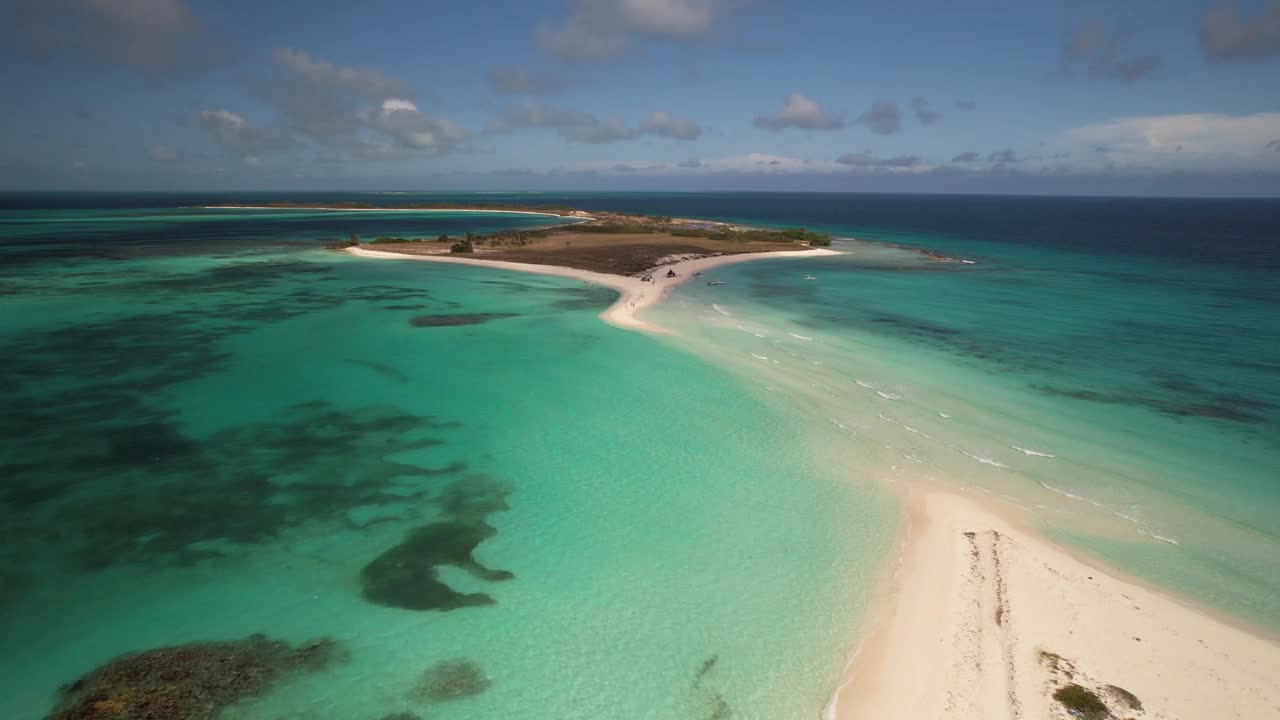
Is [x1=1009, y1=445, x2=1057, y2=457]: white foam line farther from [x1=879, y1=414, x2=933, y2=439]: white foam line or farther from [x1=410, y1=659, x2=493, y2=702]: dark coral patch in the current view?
[x1=410, y1=659, x2=493, y2=702]: dark coral patch

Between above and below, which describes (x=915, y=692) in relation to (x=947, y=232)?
below

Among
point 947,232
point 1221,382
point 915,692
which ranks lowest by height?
point 915,692

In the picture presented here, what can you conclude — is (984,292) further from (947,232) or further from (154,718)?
(947,232)

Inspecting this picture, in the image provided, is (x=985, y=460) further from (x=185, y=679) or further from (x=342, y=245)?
(x=342, y=245)

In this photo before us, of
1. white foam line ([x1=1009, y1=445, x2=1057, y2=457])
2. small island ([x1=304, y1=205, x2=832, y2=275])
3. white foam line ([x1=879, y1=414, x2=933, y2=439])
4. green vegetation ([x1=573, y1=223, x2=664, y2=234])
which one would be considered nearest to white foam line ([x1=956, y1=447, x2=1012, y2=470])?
white foam line ([x1=879, y1=414, x2=933, y2=439])

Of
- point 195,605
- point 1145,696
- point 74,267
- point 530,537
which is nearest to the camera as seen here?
point 1145,696

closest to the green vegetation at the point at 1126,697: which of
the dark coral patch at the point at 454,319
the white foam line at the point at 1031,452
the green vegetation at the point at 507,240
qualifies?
the white foam line at the point at 1031,452

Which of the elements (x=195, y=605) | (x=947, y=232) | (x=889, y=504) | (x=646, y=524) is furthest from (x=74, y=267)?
(x=947, y=232)
